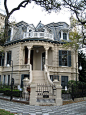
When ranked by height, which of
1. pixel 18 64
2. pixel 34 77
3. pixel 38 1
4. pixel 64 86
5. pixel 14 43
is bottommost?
pixel 64 86

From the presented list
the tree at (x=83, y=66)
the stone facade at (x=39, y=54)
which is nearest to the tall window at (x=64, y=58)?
the stone facade at (x=39, y=54)

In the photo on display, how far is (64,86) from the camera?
20.3 m

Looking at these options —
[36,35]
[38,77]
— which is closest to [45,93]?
[38,77]

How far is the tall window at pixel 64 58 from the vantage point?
68.4 feet

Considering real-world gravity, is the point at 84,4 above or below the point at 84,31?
above

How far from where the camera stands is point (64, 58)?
21.1 m

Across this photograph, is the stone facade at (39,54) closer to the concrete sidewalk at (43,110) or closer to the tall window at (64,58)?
the tall window at (64,58)

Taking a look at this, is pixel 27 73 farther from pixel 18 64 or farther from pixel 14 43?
pixel 14 43

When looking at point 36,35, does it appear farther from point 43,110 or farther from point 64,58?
point 43,110

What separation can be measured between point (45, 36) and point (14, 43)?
17.4 feet

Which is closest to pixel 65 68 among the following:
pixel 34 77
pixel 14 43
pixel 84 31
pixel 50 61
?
pixel 50 61

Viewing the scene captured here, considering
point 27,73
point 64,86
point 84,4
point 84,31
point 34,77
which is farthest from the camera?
point 64,86

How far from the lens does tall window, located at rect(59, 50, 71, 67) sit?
20844 mm

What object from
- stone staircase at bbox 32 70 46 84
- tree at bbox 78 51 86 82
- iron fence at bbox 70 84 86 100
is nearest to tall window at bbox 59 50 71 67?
stone staircase at bbox 32 70 46 84
